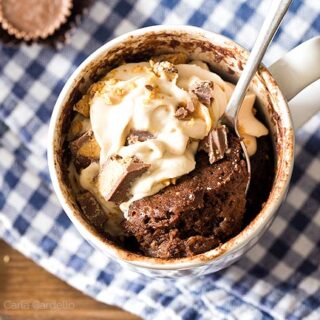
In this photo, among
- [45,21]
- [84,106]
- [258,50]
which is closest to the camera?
[258,50]

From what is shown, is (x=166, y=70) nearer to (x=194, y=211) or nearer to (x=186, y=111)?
(x=186, y=111)

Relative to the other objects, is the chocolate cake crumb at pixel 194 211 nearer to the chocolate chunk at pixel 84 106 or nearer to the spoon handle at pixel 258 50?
the spoon handle at pixel 258 50

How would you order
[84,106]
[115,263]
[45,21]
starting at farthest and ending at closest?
[45,21]
[115,263]
[84,106]

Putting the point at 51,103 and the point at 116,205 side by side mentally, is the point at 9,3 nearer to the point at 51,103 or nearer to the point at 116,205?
the point at 51,103

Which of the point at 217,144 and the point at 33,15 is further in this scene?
the point at 33,15

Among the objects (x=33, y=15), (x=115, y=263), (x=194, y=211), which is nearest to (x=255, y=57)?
(x=194, y=211)

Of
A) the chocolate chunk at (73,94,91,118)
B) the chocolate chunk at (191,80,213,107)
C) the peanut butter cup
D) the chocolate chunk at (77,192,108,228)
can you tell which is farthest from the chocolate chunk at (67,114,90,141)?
the peanut butter cup

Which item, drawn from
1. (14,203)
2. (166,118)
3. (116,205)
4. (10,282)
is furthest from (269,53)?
(10,282)

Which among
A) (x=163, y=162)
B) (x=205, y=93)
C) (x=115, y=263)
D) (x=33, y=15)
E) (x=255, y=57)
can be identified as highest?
(x=255, y=57)
